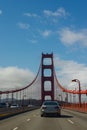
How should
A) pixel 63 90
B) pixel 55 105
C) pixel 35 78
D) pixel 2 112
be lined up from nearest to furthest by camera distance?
1. pixel 55 105
2. pixel 2 112
3. pixel 63 90
4. pixel 35 78

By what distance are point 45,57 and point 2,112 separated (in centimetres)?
9946

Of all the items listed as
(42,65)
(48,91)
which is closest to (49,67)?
(42,65)

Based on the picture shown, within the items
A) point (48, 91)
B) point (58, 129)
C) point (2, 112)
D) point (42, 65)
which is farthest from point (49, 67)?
point (58, 129)

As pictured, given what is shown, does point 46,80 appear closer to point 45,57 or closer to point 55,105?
point 45,57

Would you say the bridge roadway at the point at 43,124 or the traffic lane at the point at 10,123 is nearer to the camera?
the bridge roadway at the point at 43,124

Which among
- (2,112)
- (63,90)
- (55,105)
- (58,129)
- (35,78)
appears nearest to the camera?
(58,129)

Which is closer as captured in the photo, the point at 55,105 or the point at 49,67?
the point at 55,105

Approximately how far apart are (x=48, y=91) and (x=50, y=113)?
87.8 meters

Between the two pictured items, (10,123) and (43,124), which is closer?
(43,124)

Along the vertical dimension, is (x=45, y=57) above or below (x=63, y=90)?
above

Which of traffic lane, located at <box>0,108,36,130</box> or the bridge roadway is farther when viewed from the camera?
traffic lane, located at <box>0,108,36,130</box>

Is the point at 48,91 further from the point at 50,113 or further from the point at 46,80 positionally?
the point at 50,113

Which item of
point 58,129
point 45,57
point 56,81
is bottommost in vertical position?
point 58,129

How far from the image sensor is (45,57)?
136 metres
